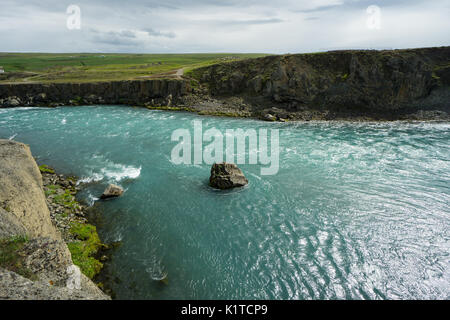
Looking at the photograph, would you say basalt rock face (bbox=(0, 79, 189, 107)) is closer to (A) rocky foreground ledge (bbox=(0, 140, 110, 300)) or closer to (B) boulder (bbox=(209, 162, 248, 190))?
(B) boulder (bbox=(209, 162, 248, 190))

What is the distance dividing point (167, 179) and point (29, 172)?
11807 mm

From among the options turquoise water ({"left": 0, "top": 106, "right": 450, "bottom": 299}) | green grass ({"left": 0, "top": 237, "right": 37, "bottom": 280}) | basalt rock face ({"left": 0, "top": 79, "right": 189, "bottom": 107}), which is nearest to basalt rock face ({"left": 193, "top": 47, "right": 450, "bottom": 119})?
turquoise water ({"left": 0, "top": 106, "right": 450, "bottom": 299})

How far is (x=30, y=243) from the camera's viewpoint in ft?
34.0

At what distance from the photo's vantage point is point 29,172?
1894 cm

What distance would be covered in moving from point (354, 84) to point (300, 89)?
40.0ft

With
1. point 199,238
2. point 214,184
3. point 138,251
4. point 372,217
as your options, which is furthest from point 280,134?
point 138,251

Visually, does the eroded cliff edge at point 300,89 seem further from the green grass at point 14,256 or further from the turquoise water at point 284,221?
the green grass at point 14,256

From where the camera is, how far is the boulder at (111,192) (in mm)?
22922

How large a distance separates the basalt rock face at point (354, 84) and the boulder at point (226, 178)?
112ft

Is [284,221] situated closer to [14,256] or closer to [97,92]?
[14,256]

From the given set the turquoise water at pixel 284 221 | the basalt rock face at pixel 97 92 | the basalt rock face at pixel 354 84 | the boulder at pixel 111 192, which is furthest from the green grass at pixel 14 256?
the basalt rock face at pixel 97 92

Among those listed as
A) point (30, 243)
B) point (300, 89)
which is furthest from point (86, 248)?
point (300, 89)

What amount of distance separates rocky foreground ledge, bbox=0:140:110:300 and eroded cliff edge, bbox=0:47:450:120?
43.8 metres

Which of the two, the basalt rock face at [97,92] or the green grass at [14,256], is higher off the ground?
the basalt rock face at [97,92]
